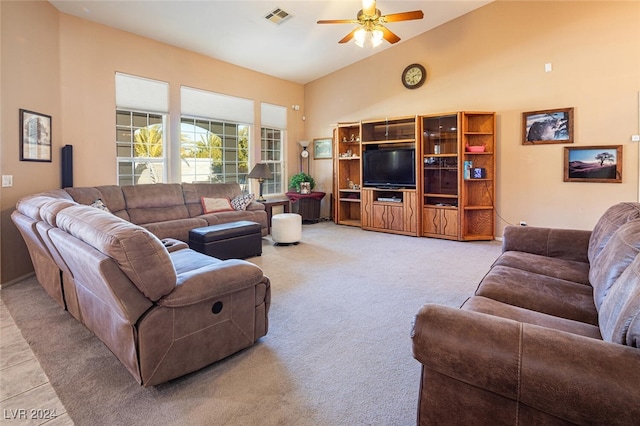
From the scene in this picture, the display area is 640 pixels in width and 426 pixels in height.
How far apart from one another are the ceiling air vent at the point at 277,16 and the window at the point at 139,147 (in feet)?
7.72

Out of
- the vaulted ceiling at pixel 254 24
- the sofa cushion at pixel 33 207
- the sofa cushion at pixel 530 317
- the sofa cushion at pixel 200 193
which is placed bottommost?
the sofa cushion at pixel 530 317

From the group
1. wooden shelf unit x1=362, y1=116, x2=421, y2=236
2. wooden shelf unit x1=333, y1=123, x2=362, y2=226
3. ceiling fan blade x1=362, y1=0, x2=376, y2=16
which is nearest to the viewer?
ceiling fan blade x1=362, y1=0, x2=376, y2=16

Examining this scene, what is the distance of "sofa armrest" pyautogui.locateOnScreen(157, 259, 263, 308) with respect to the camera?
186 centimetres

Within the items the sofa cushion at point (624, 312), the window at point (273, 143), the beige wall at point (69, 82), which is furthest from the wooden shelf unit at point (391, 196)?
the sofa cushion at point (624, 312)

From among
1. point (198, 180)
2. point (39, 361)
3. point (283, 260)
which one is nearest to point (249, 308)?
point (39, 361)

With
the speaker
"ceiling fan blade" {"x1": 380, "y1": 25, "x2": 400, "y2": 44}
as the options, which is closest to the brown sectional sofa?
the speaker

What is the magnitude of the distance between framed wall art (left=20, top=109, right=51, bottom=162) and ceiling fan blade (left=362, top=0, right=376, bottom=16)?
398cm

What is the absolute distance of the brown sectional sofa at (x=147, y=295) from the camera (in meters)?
1.67

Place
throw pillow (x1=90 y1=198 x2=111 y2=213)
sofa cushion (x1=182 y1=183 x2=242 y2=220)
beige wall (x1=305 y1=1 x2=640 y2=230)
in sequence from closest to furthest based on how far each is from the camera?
1. throw pillow (x1=90 y1=198 x2=111 y2=213)
2. beige wall (x1=305 y1=1 x2=640 y2=230)
3. sofa cushion (x1=182 y1=183 x2=242 y2=220)

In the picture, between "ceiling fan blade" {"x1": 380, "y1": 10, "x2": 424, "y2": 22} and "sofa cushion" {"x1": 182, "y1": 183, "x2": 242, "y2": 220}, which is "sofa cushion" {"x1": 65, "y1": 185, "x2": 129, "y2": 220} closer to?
"sofa cushion" {"x1": 182, "y1": 183, "x2": 242, "y2": 220}

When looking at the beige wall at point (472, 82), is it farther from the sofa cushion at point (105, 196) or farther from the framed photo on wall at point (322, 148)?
the framed photo on wall at point (322, 148)

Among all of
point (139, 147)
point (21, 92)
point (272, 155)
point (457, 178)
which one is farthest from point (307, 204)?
point (21, 92)

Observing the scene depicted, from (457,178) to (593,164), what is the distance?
185 centimetres

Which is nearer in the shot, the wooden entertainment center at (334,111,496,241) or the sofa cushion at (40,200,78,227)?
the sofa cushion at (40,200,78,227)
